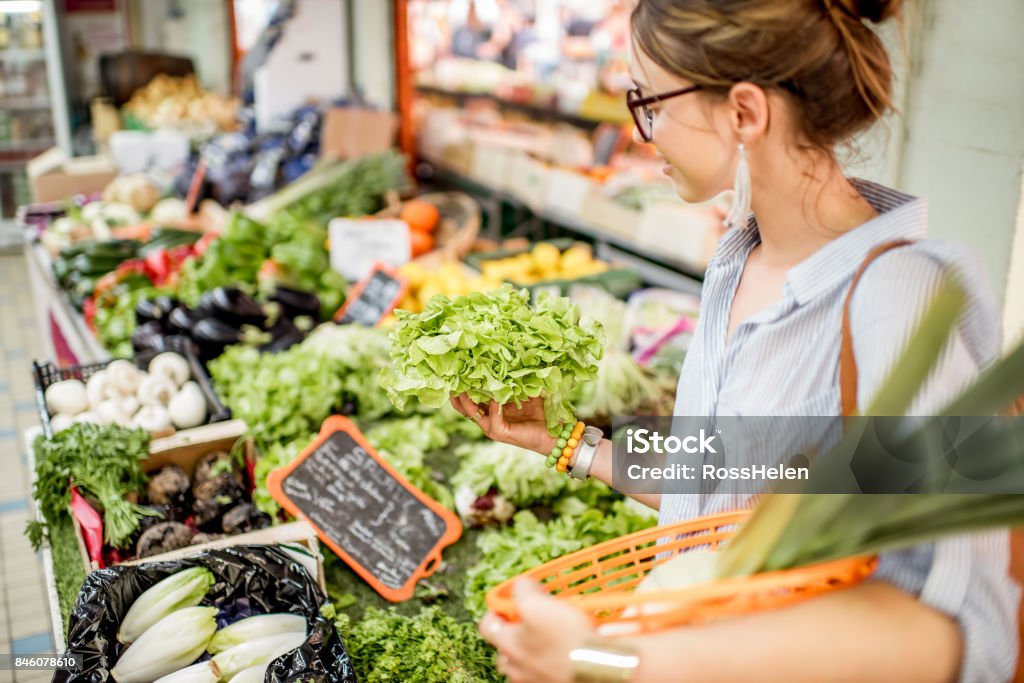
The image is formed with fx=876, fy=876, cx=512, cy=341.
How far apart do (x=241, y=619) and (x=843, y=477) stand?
5.43 feet

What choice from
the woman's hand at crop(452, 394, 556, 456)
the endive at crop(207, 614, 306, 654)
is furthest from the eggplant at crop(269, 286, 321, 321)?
the woman's hand at crop(452, 394, 556, 456)

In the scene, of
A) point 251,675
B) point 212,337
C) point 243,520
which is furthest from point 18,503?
point 251,675

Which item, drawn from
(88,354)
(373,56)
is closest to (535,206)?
(373,56)

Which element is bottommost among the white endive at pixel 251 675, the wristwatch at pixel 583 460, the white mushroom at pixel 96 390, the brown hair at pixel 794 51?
the white endive at pixel 251 675

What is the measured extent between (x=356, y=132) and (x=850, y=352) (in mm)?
6311

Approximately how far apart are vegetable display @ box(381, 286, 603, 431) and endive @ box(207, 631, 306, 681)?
0.70 m

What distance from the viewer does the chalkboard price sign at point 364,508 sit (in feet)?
8.30

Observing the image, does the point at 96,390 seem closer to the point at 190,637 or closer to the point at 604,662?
the point at 190,637

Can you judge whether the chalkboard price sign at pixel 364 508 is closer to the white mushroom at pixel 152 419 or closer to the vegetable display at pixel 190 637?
the vegetable display at pixel 190 637

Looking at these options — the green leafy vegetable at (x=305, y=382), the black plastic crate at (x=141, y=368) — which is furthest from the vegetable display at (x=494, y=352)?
the black plastic crate at (x=141, y=368)

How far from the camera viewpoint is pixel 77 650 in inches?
76.4

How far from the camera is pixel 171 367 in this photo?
3.41 m

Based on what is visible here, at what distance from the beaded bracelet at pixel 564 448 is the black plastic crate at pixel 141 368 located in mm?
1844

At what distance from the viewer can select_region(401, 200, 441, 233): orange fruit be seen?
546cm
